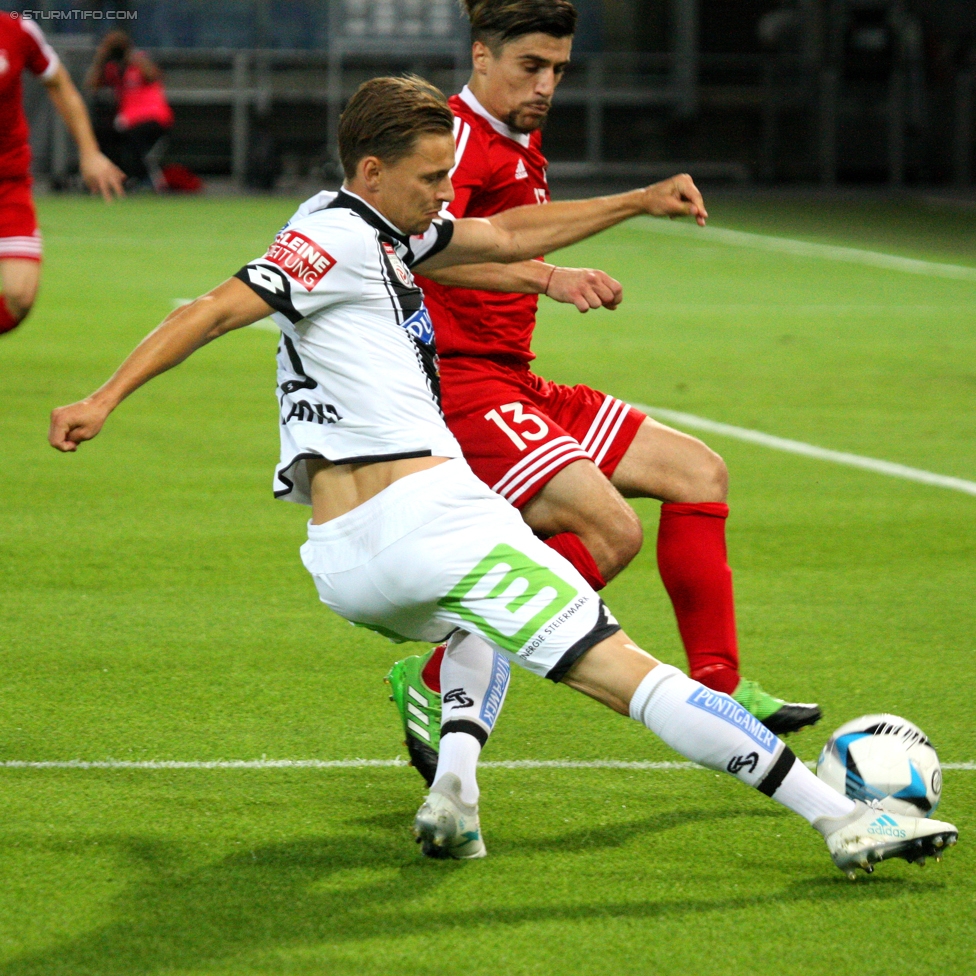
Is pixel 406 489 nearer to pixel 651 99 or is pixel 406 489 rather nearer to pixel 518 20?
pixel 518 20

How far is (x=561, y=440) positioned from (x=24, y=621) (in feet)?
6.87

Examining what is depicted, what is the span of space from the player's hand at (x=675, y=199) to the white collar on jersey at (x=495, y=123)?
2.94ft

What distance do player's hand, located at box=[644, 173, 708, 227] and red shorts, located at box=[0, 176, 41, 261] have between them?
5.22 meters

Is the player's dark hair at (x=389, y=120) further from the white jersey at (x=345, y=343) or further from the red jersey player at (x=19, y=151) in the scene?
the red jersey player at (x=19, y=151)

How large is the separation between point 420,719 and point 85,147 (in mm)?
→ 5081

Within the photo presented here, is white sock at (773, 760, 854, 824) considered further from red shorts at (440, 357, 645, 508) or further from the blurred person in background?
the blurred person in background

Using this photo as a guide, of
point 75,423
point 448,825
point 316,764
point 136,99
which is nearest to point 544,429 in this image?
point 316,764

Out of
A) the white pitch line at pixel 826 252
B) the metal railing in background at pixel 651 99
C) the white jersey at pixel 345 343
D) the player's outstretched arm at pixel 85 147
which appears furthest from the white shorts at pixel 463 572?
the metal railing in background at pixel 651 99

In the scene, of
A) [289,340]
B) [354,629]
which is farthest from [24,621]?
[289,340]

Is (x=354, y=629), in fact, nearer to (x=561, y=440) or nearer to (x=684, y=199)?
(x=561, y=440)

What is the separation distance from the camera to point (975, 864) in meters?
3.93

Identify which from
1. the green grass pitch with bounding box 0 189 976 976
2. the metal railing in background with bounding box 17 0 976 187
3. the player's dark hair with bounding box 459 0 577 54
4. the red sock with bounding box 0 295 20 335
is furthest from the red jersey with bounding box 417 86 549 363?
the metal railing in background with bounding box 17 0 976 187

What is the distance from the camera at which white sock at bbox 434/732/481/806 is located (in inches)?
157

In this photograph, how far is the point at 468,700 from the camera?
13.7ft
